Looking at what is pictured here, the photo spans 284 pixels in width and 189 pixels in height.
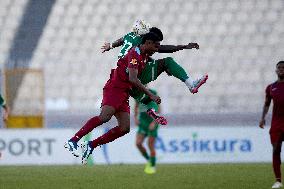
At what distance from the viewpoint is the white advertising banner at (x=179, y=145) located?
20688mm

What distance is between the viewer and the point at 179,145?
2077cm

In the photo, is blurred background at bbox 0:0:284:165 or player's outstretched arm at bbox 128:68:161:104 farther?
blurred background at bbox 0:0:284:165

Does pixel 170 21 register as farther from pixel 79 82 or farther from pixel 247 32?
pixel 79 82

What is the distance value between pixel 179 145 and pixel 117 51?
6161 mm

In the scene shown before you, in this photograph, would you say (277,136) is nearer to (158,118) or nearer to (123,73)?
(158,118)

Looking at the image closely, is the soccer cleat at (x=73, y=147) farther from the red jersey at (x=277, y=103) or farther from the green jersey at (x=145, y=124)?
the green jersey at (x=145, y=124)

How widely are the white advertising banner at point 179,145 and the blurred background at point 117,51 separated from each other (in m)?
0.54

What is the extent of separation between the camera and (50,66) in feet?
80.0

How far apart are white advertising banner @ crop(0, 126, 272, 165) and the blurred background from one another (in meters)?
0.54

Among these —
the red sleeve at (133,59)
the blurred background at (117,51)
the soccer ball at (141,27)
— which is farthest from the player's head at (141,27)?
the blurred background at (117,51)

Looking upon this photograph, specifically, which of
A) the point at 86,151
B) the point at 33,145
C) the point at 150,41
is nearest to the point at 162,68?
the point at 150,41

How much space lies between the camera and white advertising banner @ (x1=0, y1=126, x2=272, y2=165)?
20.7 meters

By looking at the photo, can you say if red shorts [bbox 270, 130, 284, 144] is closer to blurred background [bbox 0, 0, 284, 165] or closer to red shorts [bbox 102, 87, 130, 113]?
red shorts [bbox 102, 87, 130, 113]

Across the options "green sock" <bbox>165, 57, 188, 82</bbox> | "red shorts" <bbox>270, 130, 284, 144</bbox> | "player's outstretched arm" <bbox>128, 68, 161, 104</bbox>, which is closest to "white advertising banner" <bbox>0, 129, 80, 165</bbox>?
"red shorts" <bbox>270, 130, 284, 144</bbox>
